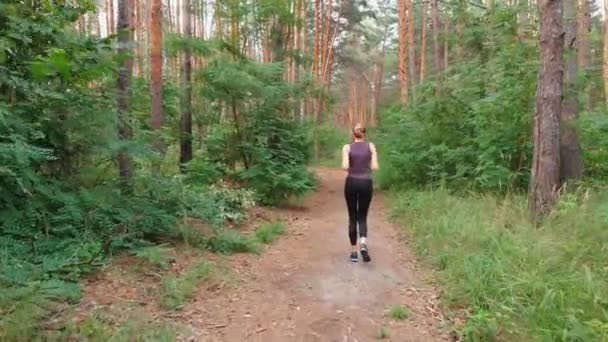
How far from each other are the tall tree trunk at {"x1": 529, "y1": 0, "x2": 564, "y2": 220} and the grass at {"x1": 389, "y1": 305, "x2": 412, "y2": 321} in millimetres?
3022

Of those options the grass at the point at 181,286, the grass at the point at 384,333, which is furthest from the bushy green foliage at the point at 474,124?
the grass at the point at 181,286

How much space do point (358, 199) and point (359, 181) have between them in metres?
0.26

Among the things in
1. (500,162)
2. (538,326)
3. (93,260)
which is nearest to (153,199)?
(93,260)

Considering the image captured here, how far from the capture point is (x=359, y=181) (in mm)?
6094

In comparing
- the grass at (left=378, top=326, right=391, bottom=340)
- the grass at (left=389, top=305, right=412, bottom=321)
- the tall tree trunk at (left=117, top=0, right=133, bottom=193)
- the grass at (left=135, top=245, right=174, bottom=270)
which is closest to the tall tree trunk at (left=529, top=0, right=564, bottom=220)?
the grass at (left=389, top=305, right=412, bottom=321)

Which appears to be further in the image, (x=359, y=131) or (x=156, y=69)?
(x=156, y=69)

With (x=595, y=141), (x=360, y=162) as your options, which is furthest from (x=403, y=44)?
(x=360, y=162)

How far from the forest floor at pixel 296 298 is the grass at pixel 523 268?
0.36 metres

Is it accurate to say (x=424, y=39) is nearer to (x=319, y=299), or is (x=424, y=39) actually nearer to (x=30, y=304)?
(x=319, y=299)

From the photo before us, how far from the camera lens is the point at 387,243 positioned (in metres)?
7.45

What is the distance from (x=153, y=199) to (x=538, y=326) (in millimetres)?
4819

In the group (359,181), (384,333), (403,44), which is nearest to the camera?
(384,333)

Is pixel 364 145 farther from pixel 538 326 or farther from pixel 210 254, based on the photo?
pixel 538 326

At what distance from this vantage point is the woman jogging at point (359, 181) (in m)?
6.10
